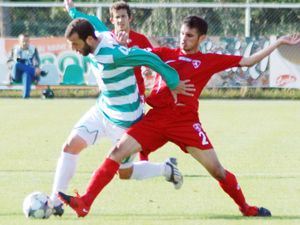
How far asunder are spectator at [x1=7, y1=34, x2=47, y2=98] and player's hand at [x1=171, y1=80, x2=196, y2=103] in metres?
16.4

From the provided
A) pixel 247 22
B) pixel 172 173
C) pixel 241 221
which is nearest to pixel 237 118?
pixel 247 22

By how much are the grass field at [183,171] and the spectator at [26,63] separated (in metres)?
4.89

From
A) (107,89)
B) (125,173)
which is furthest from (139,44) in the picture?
(107,89)

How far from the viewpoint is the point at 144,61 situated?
24.2 feet

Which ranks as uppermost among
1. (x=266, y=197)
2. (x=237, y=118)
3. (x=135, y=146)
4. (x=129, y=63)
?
(x=129, y=63)

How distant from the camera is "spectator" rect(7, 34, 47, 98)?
23.7 m

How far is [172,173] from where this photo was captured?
28.0 feet

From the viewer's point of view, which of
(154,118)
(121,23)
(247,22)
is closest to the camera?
(154,118)

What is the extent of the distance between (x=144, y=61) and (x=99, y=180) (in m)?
0.99

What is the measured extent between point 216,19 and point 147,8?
6.58ft

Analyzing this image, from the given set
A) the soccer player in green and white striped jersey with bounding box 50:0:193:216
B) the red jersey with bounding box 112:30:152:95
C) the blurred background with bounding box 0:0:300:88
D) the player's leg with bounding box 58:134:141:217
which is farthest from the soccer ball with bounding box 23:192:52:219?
the blurred background with bounding box 0:0:300:88

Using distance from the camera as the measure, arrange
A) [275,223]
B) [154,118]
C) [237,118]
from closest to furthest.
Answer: [275,223]
[154,118]
[237,118]

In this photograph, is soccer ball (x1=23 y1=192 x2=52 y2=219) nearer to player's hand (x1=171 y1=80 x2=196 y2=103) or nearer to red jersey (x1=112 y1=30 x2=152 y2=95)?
player's hand (x1=171 y1=80 x2=196 y2=103)

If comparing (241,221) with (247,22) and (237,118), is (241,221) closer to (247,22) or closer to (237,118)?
(237,118)
